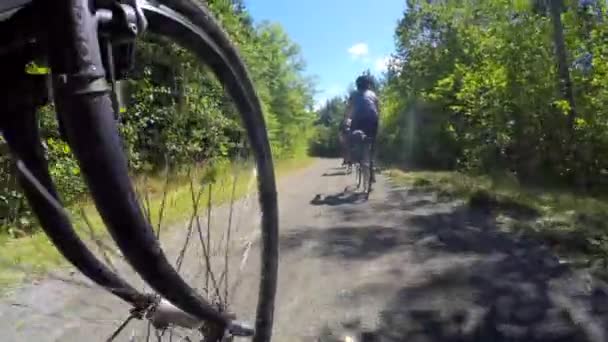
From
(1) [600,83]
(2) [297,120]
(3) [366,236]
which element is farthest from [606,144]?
(2) [297,120]

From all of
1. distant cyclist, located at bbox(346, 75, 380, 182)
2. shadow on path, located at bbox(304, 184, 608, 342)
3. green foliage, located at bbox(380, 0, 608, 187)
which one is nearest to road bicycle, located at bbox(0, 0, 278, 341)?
shadow on path, located at bbox(304, 184, 608, 342)

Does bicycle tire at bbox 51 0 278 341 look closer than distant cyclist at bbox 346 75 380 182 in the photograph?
Yes

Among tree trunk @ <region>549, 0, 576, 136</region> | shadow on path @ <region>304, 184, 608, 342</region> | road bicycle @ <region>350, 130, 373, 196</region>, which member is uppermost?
tree trunk @ <region>549, 0, 576, 136</region>

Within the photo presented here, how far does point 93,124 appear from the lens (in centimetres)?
88

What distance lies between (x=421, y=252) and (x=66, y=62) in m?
5.22

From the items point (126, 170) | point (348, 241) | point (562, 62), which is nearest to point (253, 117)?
point (126, 170)

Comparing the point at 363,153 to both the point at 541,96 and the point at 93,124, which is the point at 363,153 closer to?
the point at 541,96

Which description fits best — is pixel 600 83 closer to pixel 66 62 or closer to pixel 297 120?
pixel 66 62

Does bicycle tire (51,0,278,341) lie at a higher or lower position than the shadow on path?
higher

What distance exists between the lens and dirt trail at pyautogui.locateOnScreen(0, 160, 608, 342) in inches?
134

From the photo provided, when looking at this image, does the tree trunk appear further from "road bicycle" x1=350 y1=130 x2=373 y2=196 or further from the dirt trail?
the dirt trail

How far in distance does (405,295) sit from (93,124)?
3782 millimetres

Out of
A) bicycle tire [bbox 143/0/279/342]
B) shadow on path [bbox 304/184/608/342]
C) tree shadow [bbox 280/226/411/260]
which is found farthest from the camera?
tree shadow [bbox 280/226/411/260]

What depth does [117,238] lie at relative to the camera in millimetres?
923
